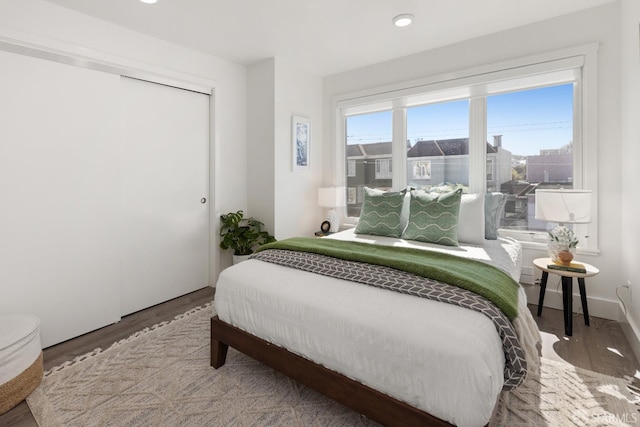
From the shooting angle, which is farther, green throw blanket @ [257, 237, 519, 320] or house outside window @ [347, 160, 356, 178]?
house outside window @ [347, 160, 356, 178]

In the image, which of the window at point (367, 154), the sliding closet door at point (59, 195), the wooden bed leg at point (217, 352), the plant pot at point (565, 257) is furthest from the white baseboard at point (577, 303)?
the sliding closet door at point (59, 195)

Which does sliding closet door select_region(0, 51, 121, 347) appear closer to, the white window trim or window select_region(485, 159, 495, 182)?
the white window trim

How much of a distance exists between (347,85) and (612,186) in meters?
2.85

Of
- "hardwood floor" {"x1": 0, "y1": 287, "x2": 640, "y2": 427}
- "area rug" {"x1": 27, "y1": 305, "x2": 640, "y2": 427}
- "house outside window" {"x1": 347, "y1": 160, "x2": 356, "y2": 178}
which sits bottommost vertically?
"area rug" {"x1": 27, "y1": 305, "x2": 640, "y2": 427}

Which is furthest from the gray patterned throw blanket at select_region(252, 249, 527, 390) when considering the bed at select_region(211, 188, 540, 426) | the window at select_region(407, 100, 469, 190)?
the window at select_region(407, 100, 469, 190)

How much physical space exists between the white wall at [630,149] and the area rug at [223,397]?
741 mm

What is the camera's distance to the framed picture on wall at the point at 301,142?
385cm

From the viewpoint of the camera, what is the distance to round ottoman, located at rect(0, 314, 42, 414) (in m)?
1.73

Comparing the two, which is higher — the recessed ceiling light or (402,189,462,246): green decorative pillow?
the recessed ceiling light

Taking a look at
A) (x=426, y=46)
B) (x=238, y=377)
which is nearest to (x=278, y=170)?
(x=426, y=46)

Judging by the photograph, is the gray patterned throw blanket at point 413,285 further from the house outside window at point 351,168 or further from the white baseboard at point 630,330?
the house outside window at point 351,168

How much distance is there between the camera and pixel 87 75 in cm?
258

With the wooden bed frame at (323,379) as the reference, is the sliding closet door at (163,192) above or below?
above

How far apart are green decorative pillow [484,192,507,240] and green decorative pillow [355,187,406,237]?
75cm
